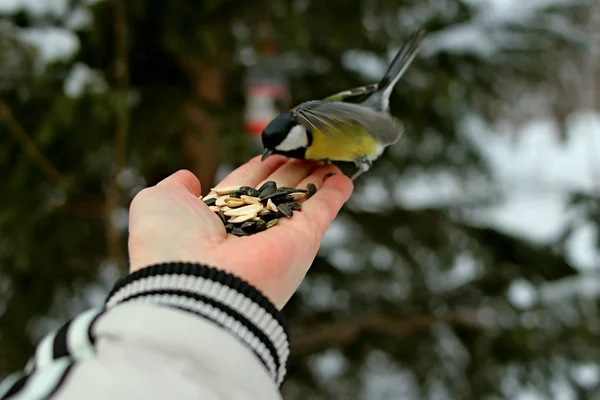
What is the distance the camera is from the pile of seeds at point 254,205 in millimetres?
1063

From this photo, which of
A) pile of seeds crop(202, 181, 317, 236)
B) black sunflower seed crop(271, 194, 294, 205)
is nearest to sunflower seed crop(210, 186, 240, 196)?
pile of seeds crop(202, 181, 317, 236)

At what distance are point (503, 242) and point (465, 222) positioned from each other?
0.57 ft

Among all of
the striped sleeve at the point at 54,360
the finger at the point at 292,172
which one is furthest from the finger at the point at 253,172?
the striped sleeve at the point at 54,360

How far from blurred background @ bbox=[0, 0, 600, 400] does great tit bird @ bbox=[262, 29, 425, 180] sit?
1.33 feet

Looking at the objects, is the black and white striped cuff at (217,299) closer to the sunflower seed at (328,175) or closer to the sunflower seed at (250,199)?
the sunflower seed at (250,199)

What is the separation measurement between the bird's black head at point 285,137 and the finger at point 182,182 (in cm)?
20

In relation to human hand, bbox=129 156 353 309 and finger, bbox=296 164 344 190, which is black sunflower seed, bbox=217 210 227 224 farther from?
finger, bbox=296 164 344 190

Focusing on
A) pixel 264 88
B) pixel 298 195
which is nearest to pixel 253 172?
pixel 298 195

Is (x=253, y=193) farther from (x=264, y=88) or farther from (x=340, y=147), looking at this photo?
(x=264, y=88)

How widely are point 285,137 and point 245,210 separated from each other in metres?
0.24

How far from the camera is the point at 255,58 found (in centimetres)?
185

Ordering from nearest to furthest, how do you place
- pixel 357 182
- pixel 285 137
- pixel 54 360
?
pixel 54 360
pixel 285 137
pixel 357 182

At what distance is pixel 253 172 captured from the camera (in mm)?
1398

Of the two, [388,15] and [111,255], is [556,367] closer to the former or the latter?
[388,15]
